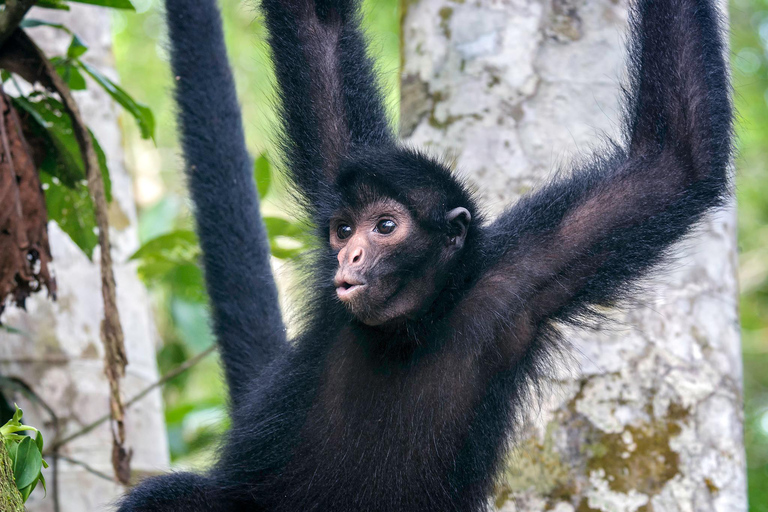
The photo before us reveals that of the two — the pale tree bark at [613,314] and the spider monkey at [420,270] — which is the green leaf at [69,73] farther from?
the pale tree bark at [613,314]

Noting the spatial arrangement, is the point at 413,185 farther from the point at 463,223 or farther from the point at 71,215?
the point at 71,215

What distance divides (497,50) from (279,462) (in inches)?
111

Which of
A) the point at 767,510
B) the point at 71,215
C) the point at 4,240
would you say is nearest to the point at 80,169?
the point at 71,215

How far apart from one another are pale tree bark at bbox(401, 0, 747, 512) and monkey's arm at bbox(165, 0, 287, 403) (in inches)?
47.6

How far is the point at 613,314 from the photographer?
4.23 m

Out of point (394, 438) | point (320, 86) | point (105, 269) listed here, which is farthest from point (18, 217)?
point (394, 438)

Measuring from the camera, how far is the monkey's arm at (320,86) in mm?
4223

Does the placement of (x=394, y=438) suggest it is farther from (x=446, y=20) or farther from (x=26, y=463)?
(x=446, y=20)

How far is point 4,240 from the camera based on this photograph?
394 centimetres

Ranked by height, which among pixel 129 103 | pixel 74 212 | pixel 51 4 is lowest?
pixel 74 212

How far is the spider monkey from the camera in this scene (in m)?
3.49

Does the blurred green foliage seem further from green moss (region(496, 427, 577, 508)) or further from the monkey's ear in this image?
the monkey's ear

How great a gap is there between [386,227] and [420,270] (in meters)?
0.28

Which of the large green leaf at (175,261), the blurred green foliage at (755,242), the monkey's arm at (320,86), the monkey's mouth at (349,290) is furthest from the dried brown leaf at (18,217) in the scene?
the blurred green foliage at (755,242)
